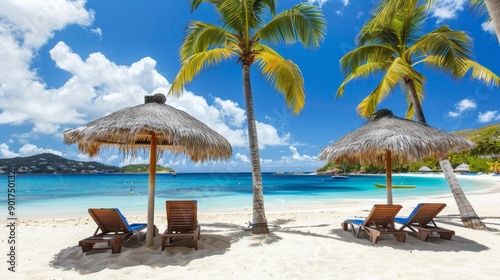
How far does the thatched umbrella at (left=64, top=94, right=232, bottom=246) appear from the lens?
4.55 meters

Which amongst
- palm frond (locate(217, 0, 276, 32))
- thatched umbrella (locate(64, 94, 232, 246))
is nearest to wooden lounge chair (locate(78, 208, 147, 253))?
thatched umbrella (locate(64, 94, 232, 246))

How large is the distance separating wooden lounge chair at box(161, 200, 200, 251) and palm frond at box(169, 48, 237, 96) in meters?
3.14

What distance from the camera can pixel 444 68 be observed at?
770cm

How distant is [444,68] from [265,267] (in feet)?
23.6

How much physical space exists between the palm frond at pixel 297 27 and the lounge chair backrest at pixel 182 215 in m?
4.16

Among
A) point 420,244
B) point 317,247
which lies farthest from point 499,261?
point 317,247

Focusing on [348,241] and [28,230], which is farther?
[28,230]

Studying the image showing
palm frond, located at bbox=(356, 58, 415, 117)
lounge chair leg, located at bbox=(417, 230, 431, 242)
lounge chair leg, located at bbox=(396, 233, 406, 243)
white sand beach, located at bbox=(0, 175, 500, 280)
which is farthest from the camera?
palm frond, located at bbox=(356, 58, 415, 117)

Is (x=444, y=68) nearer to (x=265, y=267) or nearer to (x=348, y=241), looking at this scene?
(x=348, y=241)

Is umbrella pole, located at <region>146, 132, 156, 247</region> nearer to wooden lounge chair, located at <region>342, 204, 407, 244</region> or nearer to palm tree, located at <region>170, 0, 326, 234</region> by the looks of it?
palm tree, located at <region>170, 0, 326, 234</region>

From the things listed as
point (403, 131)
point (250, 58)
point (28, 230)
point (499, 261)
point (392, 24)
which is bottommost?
point (28, 230)

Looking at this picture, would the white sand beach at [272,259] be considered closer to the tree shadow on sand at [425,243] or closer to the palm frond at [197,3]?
the tree shadow on sand at [425,243]

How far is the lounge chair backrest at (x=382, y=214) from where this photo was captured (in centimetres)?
507

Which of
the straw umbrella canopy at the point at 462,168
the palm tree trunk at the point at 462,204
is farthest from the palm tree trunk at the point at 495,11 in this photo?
the straw umbrella canopy at the point at 462,168
